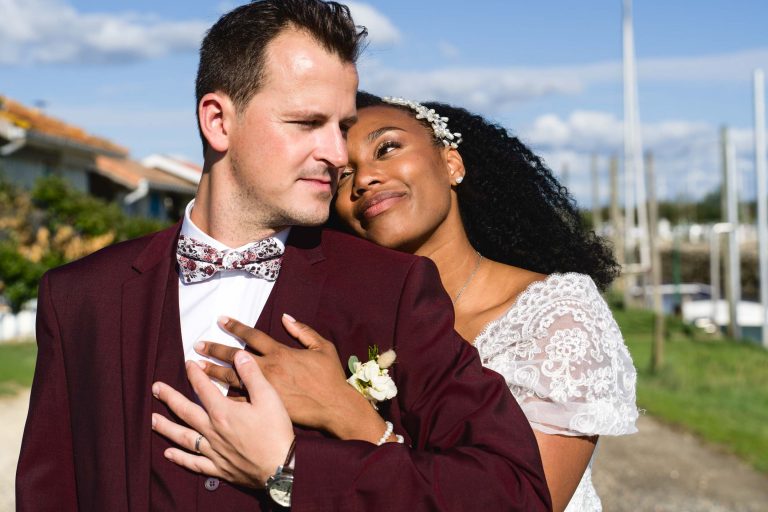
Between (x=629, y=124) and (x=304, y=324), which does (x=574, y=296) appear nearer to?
(x=304, y=324)

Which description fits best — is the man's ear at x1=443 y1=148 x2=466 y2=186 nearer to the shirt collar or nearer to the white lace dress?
the white lace dress

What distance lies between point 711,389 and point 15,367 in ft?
38.4

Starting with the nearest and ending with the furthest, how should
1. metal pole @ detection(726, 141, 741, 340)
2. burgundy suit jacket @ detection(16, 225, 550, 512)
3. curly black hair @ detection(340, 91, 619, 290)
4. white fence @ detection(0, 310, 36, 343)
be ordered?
1. burgundy suit jacket @ detection(16, 225, 550, 512)
2. curly black hair @ detection(340, 91, 619, 290)
3. white fence @ detection(0, 310, 36, 343)
4. metal pole @ detection(726, 141, 741, 340)

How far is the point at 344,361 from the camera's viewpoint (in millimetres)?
2887

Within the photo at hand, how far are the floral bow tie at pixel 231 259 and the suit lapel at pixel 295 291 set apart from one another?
46 millimetres

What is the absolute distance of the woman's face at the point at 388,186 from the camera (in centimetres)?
365

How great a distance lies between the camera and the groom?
2559 millimetres

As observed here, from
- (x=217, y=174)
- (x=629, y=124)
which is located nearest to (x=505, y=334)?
(x=217, y=174)

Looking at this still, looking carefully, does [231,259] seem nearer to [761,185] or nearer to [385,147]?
[385,147]

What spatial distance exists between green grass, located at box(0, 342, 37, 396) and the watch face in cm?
1002

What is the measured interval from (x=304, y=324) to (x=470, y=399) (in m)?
0.52

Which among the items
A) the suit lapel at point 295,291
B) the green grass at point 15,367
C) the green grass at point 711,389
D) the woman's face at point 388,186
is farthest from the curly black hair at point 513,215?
the green grass at point 15,367

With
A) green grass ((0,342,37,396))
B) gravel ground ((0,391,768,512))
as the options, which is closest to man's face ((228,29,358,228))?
gravel ground ((0,391,768,512))

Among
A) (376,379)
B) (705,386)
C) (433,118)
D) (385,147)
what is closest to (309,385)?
(376,379)
